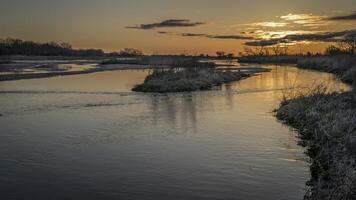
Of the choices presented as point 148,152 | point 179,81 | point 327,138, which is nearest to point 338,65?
point 179,81

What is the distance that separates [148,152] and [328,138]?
5.91 m

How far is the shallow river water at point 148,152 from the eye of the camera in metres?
12.2

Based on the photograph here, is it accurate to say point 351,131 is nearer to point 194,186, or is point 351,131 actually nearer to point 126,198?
point 194,186

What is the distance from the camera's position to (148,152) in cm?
1641

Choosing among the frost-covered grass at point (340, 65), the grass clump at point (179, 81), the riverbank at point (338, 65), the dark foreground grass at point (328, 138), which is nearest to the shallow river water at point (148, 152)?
the dark foreground grass at point (328, 138)

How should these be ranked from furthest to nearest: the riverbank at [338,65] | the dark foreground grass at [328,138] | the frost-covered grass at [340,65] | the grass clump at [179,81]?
the riverbank at [338,65] → the frost-covered grass at [340,65] → the grass clump at [179,81] → the dark foreground grass at [328,138]

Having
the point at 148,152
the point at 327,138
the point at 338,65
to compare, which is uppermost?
the point at 338,65

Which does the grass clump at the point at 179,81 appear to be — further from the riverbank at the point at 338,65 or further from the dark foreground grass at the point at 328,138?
the dark foreground grass at the point at 328,138

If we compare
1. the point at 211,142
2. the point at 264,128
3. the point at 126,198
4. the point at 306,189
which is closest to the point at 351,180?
the point at 306,189

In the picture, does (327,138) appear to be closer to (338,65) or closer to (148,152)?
(148,152)

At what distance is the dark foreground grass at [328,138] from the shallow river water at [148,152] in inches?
21.8

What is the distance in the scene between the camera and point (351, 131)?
14258 mm

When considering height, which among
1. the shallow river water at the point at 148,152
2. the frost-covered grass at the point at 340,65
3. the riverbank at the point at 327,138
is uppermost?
the frost-covered grass at the point at 340,65

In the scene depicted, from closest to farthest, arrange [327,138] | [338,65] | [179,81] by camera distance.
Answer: [327,138] < [179,81] < [338,65]
